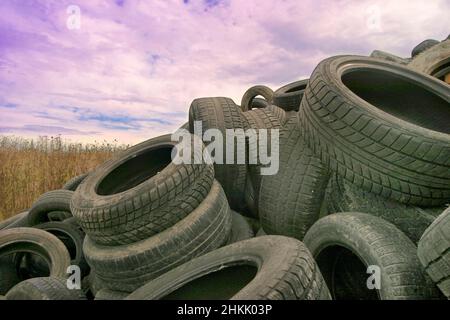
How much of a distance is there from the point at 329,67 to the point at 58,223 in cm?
313

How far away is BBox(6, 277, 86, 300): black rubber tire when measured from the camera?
253 centimetres

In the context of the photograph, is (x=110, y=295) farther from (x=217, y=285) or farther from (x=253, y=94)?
(x=253, y=94)

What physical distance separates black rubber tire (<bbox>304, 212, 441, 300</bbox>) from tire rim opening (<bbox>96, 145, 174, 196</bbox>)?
1775 mm

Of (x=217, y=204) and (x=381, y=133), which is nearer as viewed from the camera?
(x=381, y=133)

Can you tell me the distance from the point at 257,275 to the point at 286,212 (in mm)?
1550

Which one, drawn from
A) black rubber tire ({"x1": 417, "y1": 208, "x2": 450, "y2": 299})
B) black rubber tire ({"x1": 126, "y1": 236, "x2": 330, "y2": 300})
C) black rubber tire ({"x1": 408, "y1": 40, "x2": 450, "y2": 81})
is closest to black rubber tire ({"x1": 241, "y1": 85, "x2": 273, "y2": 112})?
black rubber tire ({"x1": 408, "y1": 40, "x2": 450, "y2": 81})

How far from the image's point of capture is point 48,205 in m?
4.62

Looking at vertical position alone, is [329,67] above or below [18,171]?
above

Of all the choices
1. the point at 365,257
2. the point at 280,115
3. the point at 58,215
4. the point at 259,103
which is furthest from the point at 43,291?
the point at 259,103

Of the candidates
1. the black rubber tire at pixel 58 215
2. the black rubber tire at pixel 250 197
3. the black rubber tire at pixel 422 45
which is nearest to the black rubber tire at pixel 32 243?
the black rubber tire at pixel 58 215

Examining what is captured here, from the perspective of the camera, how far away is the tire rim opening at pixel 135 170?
398 cm

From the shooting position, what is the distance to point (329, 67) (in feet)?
11.6
